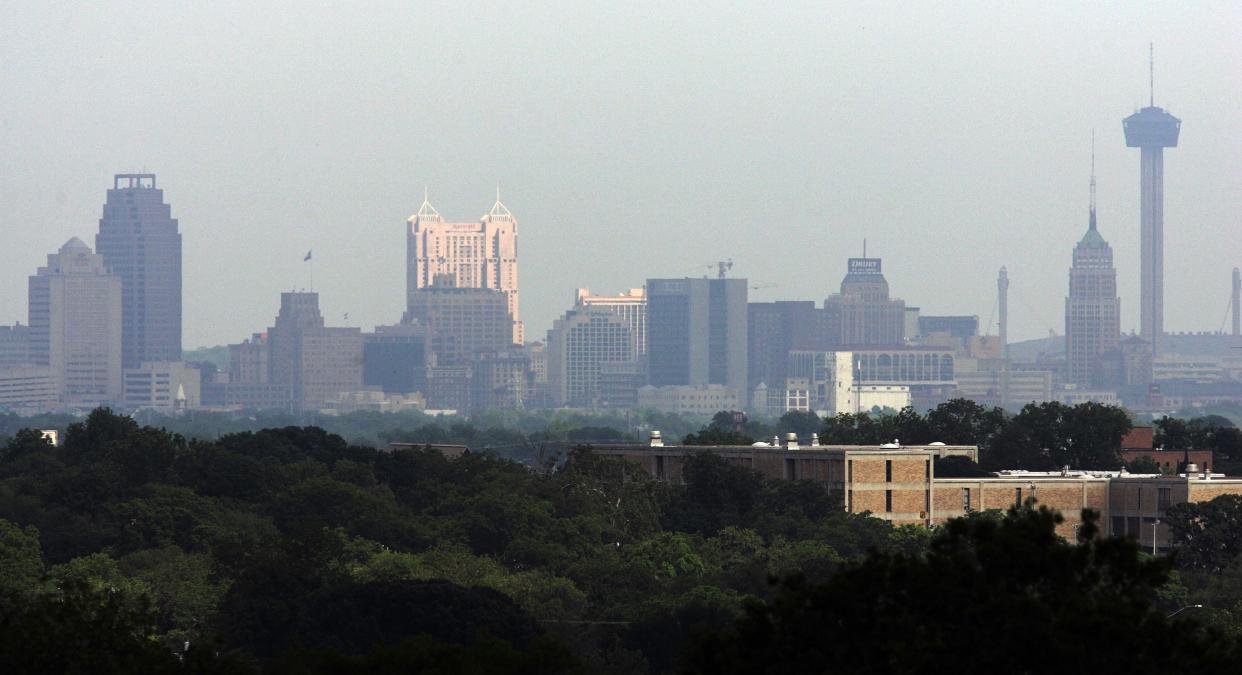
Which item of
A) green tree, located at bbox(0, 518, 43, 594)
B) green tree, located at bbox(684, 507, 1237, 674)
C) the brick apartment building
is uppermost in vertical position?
green tree, located at bbox(684, 507, 1237, 674)

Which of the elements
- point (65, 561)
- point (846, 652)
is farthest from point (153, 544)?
point (846, 652)

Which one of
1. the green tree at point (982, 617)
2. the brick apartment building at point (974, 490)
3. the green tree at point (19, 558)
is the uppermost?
the green tree at point (982, 617)

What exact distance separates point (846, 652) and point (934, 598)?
131cm

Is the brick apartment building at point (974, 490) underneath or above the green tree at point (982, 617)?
underneath

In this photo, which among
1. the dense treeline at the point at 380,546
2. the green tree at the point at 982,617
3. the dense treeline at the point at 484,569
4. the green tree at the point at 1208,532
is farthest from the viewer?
the green tree at the point at 1208,532

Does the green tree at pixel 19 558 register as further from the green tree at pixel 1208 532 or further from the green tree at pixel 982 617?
the green tree at pixel 982 617

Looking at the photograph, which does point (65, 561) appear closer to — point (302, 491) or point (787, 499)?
point (302, 491)

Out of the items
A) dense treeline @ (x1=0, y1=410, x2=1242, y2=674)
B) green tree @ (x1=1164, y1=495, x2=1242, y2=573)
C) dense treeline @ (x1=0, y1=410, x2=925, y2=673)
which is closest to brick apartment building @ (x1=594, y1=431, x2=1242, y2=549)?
dense treeline @ (x1=0, y1=410, x2=1242, y2=674)

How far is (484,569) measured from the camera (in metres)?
84.9

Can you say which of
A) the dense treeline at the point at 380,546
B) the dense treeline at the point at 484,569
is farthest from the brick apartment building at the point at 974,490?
the dense treeline at the point at 380,546

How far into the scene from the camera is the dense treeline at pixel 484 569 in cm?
3250

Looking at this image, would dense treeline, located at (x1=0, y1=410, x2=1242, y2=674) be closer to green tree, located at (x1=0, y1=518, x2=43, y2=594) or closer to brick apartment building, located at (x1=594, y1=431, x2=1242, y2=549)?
green tree, located at (x1=0, y1=518, x2=43, y2=594)

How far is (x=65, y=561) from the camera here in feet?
295

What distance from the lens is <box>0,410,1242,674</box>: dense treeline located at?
32500mm
